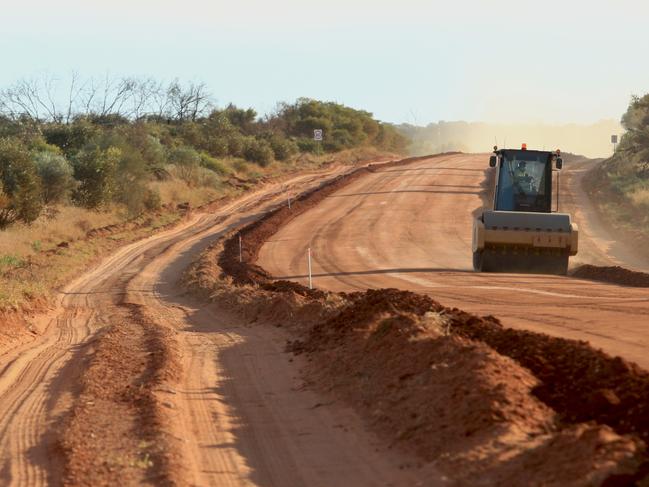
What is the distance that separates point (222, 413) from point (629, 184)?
44.0 meters

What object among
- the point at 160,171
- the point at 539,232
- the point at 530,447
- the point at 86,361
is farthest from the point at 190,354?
the point at 160,171

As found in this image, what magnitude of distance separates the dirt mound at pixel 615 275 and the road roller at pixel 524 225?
68 centimetres

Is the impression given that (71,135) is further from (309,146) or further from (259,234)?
(259,234)

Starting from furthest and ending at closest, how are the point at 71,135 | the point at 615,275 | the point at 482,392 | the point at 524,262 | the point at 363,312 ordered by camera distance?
the point at 71,135 → the point at 524,262 → the point at 615,275 → the point at 363,312 → the point at 482,392

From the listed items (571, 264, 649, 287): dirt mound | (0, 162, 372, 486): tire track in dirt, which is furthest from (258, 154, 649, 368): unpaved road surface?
(0, 162, 372, 486): tire track in dirt

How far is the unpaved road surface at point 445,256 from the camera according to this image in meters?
15.1

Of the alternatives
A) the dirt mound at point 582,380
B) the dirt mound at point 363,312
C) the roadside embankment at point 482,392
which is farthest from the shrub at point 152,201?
the dirt mound at point 582,380

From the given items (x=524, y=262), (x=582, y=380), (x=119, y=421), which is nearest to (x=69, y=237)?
(x=524, y=262)

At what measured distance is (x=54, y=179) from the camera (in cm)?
4431

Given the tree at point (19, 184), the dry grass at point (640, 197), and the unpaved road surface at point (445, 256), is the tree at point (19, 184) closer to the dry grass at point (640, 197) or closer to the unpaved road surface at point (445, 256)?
the unpaved road surface at point (445, 256)

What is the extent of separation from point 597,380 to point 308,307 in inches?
378

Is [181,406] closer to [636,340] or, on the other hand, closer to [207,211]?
[636,340]

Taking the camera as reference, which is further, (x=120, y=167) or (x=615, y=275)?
(x=120, y=167)

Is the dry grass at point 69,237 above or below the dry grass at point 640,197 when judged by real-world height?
below
